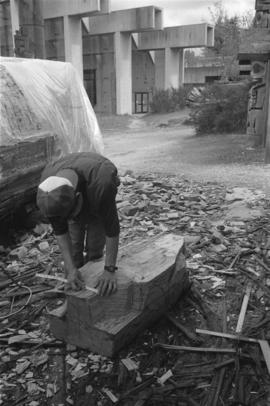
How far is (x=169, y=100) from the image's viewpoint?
27531 mm

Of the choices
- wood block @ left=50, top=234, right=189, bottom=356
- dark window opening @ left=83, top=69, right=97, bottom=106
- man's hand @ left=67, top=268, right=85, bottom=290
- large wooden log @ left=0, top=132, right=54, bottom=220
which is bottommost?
wood block @ left=50, top=234, right=189, bottom=356

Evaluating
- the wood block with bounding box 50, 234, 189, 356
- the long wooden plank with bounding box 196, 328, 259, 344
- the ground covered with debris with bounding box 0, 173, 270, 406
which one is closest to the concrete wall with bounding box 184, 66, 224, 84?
the ground covered with debris with bounding box 0, 173, 270, 406

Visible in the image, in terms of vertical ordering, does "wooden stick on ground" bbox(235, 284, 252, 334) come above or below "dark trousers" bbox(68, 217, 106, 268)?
below

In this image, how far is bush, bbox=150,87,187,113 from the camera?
2748 cm

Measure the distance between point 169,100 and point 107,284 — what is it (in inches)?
1013

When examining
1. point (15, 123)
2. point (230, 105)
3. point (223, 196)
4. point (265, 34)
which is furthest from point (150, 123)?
point (15, 123)

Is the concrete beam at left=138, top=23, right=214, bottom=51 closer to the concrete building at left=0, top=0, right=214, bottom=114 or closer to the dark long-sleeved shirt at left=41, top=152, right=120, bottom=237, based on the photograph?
the concrete building at left=0, top=0, right=214, bottom=114

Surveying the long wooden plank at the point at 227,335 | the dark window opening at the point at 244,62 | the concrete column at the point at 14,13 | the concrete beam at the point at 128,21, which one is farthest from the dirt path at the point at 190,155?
the concrete column at the point at 14,13

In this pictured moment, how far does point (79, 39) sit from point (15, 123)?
70.5 ft

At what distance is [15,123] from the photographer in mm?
5602

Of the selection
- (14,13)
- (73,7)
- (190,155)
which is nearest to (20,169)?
(190,155)

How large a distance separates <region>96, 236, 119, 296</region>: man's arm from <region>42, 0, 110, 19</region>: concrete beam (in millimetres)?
22320

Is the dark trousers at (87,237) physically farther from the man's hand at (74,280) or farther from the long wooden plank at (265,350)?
the long wooden plank at (265,350)

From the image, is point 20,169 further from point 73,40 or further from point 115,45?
point 115,45
